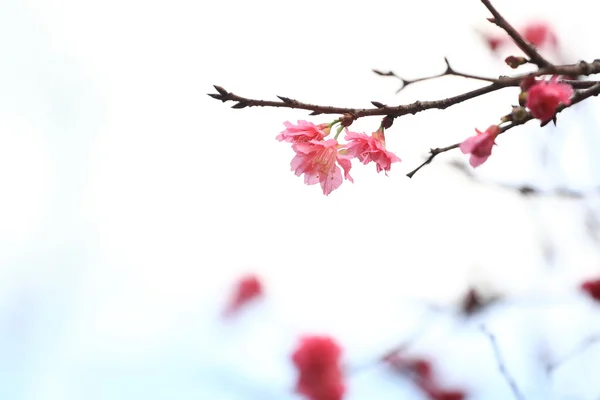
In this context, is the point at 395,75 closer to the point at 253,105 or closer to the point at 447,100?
the point at 447,100

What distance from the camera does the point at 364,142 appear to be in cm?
132

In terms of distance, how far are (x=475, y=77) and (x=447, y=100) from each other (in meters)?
0.09

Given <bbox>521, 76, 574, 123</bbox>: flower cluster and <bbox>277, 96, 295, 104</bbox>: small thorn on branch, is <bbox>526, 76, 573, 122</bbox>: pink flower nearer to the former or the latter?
<bbox>521, 76, 574, 123</bbox>: flower cluster

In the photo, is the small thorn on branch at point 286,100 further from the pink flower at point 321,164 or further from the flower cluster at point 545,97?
the flower cluster at point 545,97

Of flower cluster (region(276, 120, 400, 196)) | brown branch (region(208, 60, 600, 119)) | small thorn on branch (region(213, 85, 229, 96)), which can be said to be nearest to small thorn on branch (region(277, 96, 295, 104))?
brown branch (region(208, 60, 600, 119))

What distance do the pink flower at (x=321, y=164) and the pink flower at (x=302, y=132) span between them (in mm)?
14

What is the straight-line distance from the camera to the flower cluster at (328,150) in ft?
4.27

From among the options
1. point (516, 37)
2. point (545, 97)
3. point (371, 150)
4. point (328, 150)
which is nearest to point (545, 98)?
point (545, 97)

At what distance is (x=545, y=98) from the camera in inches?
38.7

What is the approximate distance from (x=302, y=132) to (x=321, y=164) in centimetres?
14

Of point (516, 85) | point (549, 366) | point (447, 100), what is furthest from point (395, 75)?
point (549, 366)

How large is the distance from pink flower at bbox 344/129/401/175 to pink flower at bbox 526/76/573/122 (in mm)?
375

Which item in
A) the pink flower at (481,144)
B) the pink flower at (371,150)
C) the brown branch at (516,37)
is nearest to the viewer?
the brown branch at (516,37)

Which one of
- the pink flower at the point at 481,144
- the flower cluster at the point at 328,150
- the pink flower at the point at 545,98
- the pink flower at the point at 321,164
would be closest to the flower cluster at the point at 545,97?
the pink flower at the point at 545,98
